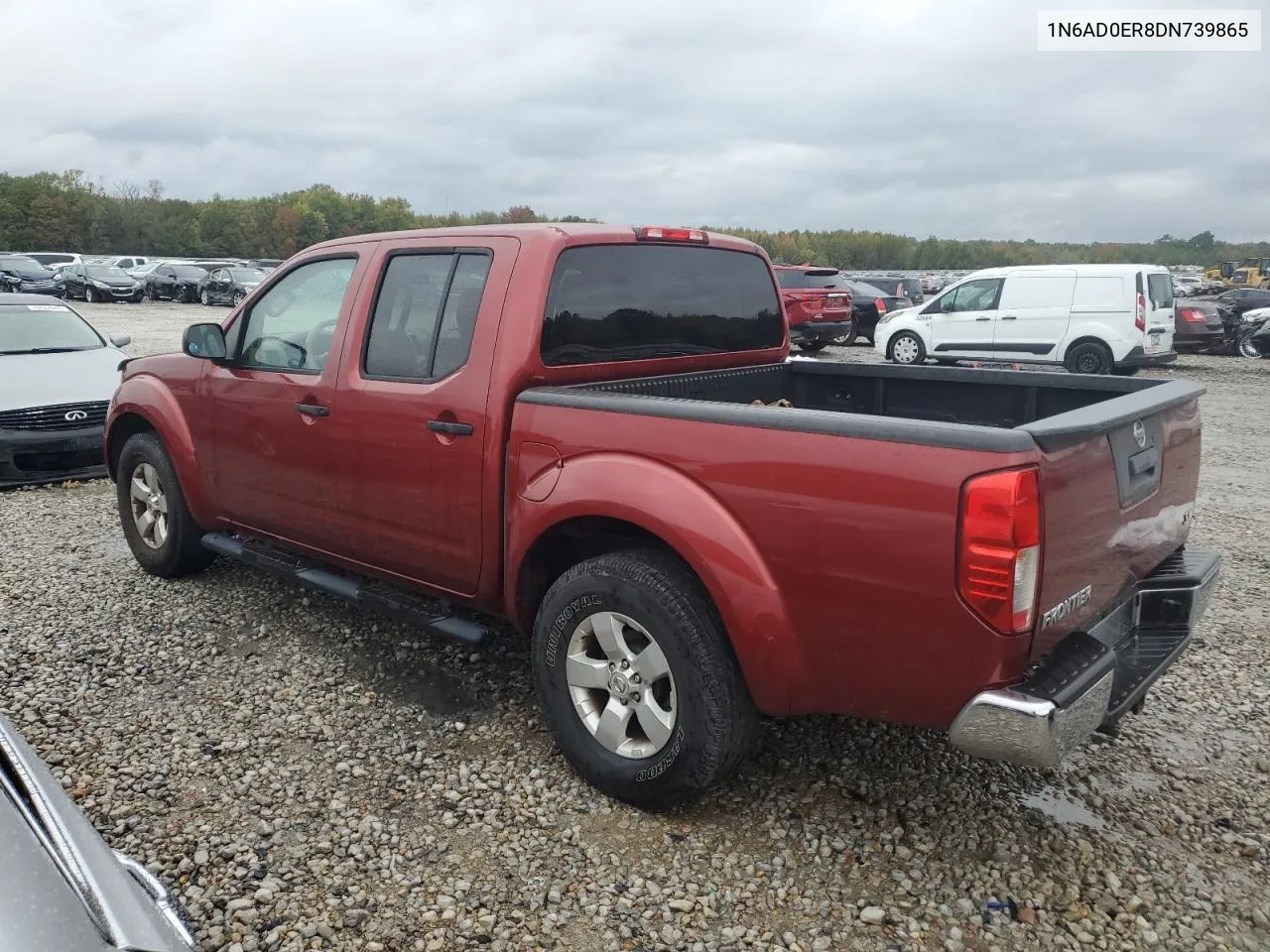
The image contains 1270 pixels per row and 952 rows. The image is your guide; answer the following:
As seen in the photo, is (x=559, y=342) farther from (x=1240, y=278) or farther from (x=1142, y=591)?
(x=1240, y=278)

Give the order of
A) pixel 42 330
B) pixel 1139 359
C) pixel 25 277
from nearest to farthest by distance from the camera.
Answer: pixel 42 330, pixel 1139 359, pixel 25 277

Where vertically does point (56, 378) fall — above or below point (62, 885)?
above

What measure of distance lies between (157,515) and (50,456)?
2.95 meters

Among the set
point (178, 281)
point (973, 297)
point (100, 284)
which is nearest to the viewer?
point (973, 297)

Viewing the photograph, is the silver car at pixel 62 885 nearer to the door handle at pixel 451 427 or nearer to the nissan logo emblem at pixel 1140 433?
the door handle at pixel 451 427

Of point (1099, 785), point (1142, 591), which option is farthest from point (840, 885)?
point (1142, 591)

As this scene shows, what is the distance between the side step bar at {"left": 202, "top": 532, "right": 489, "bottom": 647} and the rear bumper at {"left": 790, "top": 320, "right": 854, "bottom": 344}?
14.4 meters

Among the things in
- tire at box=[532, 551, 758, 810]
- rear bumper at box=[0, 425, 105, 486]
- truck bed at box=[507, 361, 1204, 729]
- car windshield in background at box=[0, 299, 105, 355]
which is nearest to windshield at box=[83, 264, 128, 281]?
car windshield in background at box=[0, 299, 105, 355]

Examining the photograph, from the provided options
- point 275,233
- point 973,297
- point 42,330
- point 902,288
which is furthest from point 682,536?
point 275,233

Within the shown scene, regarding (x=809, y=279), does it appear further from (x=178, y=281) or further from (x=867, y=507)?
(x=178, y=281)

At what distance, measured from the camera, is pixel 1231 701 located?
390cm

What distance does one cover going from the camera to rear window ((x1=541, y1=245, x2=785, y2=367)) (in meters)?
3.51

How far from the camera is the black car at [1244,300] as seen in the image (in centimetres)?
2197

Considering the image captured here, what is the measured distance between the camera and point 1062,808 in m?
3.13
